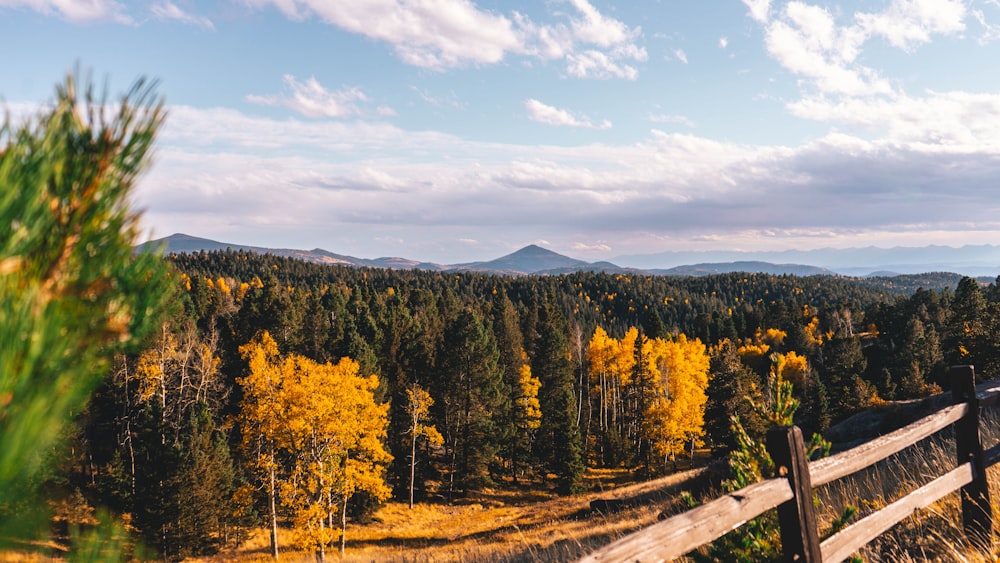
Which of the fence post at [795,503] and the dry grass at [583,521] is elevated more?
the fence post at [795,503]

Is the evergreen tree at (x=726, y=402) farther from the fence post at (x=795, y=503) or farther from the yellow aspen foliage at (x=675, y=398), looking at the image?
the fence post at (x=795, y=503)

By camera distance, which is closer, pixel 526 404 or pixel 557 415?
pixel 557 415

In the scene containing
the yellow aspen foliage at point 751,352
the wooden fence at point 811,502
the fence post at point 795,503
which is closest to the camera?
the wooden fence at point 811,502

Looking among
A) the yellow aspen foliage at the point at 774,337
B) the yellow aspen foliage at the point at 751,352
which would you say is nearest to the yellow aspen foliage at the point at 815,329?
the yellow aspen foliage at the point at 774,337

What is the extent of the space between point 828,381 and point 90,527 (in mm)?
68863

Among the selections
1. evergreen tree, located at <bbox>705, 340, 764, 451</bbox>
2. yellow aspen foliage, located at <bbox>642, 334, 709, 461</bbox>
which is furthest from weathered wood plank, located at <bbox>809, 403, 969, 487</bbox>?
yellow aspen foliage, located at <bbox>642, 334, 709, 461</bbox>

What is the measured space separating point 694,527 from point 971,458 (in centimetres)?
483

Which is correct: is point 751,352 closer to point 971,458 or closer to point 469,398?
point 469,398

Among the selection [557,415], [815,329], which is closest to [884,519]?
[557,415]

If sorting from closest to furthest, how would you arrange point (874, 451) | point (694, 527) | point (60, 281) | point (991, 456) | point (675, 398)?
point (60, 281)
point (694, 527)
point (874, 451)
point (991, 456)
point (675, 398)

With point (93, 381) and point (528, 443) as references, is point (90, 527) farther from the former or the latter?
point (528, 443)

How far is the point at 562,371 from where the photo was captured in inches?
1773

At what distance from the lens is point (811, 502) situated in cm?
377

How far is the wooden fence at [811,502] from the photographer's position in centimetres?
301
